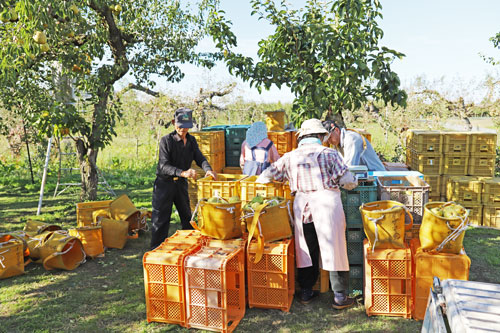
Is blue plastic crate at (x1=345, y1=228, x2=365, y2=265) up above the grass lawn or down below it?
above

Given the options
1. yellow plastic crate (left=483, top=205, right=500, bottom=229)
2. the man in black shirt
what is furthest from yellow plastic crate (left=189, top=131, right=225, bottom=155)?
yellow plastic crate (left=483, top=205, right=500, bottom=229)

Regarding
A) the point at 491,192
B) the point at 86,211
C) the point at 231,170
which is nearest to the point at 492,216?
the point at 491,192

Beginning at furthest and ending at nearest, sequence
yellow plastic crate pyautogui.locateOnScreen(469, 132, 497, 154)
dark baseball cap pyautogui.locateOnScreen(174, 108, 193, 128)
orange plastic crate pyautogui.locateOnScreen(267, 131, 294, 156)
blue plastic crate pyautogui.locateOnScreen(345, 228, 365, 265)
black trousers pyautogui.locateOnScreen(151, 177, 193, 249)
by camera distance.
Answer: yellow plastic crate pyautogui.locateOnScreen(469, 132, 497, 154) < orange plastic crate pyautogui.locateOnScreen(267, 131, 294, 156) < black trousers pyautogui.locateOnScreen(151, 177, 193, 249) < dark baseball cap pyautogui.locateOnScreen(174, 108, 193, 128) < blue plastic crate pyautogui.locateOnScreen(345, 228, 365, 265)

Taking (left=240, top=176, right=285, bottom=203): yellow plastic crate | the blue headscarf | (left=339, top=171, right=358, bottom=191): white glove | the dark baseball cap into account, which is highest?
the dark baseball cap

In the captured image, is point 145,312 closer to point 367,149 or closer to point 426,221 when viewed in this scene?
point 426,221

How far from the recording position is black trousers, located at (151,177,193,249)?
5684mm

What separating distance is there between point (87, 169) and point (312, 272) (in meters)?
6.26

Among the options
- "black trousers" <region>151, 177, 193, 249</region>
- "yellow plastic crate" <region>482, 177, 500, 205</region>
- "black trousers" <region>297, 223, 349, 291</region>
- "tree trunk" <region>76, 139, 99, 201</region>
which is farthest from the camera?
"tree trunk" <region>76, 139, 99, 201</region>

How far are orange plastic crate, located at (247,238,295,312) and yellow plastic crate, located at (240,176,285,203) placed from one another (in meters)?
0.66

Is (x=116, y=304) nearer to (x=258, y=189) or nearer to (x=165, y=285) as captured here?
(x=165, y=285)

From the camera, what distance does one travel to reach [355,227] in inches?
181

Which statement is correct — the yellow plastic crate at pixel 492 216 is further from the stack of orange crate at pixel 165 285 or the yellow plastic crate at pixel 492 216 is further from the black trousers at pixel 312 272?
the stack of orange crate at pixel 165 285

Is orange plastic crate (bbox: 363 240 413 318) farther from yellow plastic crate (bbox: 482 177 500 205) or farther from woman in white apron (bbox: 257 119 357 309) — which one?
yellow plastic crate (bbox: 482 177 500 205)

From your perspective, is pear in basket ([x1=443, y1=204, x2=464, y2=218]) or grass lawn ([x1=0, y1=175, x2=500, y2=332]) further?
grass lawn ([x1=0, y1=175, x2=500, y2=332])
